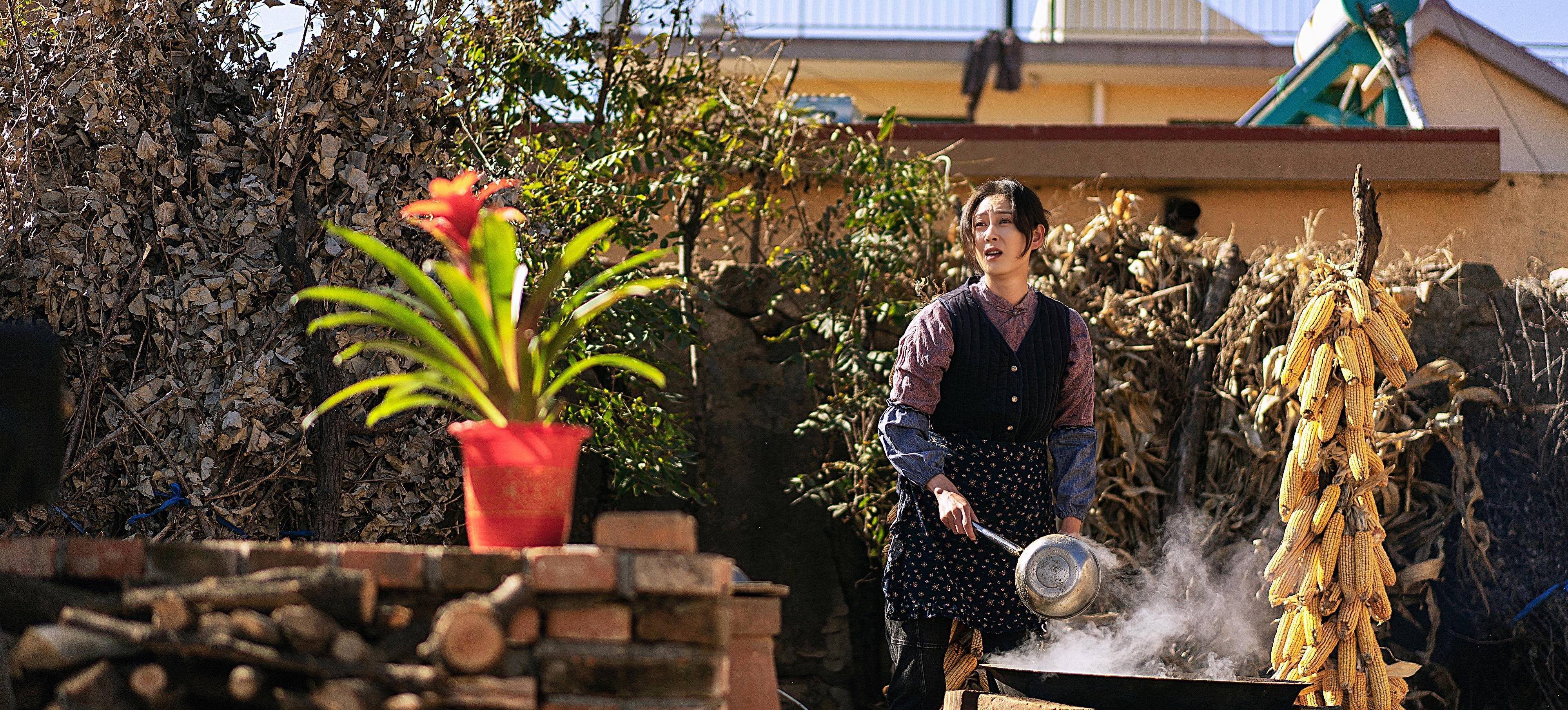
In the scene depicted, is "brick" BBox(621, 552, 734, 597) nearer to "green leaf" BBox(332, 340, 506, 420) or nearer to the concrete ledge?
"green leaf" BBox(332, 340, 506, 420)

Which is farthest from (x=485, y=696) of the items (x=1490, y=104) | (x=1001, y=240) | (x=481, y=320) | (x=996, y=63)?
(x=996, y=63)

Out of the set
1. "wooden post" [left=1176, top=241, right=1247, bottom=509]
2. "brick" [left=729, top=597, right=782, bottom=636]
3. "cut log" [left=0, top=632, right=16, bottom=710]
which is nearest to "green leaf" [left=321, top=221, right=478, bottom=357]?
"cut log" [left=0, top=632, right=16, bottom=710]

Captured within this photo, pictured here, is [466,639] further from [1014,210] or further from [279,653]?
[1014,210]

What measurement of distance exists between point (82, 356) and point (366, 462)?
81 cm

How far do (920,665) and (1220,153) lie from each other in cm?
417

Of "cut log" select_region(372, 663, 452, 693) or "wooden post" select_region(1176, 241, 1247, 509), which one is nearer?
Answer: "cut log" select_region(372, 663, 452, 693)

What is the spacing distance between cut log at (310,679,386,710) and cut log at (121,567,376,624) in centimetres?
12

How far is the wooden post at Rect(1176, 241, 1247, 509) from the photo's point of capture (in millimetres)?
4730

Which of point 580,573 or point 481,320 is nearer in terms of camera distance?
point 580,573

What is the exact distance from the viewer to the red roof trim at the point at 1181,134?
6.53m

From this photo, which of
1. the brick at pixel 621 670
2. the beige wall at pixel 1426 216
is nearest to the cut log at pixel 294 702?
the brick at pixel 621 670

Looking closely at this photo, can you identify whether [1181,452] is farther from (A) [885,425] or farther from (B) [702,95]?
(B) [702,95]

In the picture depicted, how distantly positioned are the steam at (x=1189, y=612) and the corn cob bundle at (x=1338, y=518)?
0.66 m

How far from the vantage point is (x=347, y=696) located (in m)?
1.87
